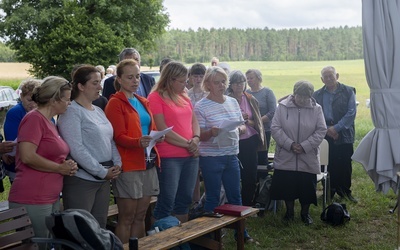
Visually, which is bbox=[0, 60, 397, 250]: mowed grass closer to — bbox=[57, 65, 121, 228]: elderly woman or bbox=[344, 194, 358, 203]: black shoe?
bbox=[344, 194, 358, 203]: black shoe

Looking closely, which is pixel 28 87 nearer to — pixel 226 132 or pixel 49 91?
pixel 49 91

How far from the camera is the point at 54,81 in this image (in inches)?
145

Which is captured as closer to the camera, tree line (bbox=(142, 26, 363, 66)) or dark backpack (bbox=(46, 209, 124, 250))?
dark backpack (bbox=(46, 209, 124, 250))

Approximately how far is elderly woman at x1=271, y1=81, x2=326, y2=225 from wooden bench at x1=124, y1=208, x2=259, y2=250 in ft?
4.29

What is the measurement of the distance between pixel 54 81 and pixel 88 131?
438 mm

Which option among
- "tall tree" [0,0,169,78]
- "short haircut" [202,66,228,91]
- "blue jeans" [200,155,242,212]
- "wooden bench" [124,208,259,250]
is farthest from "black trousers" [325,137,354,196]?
"tall tree" [0,0,169,78]

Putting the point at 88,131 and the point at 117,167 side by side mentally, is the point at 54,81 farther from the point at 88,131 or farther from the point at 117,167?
the point at 117,167

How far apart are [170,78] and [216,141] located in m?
0.77

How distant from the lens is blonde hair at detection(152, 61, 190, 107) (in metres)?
4.69

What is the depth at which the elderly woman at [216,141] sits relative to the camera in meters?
5.07

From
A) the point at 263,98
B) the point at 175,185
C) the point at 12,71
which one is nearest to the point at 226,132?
the point at 175,185

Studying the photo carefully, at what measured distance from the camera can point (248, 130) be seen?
598cm

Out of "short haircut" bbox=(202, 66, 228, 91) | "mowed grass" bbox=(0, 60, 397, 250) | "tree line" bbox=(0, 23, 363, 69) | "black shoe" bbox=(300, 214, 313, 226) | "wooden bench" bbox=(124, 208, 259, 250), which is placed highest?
"tree line" bbox=(0, 23, 363, 69)

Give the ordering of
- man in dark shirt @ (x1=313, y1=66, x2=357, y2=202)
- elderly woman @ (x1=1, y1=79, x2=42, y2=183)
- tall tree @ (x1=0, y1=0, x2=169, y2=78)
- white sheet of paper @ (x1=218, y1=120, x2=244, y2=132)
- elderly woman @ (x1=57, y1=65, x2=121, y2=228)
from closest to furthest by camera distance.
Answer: elderly woman @ (x1=57, y1=65, x2=121, y2=228)
elderly woman @ (x1=1, y1=79, x2=42, y2=183)
white sheet of paper @ (x1=218, y1=120, x2=244, y2=132)
man in dark shirt @ (x1=313, y1=66, x2=357, y2=202)
tall tree @ (x1=0, y1=0, x2=169, y2=78)
